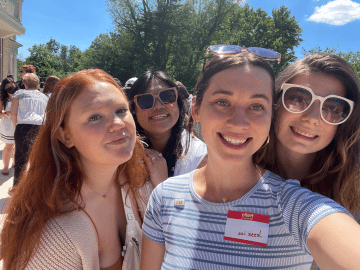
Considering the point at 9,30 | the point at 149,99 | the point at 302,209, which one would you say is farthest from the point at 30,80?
the point at 9,30

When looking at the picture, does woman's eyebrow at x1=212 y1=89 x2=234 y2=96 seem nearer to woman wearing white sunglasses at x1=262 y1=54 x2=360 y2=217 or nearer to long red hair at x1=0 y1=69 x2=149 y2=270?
woman wearing white sunglasses at x1=262 y1=54 x2=360 y2=217

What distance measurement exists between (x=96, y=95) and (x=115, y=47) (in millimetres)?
27307

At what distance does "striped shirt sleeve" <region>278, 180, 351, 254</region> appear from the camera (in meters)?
0.95

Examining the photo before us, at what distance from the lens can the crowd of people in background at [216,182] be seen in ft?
3.57

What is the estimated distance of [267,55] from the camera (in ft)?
4.49

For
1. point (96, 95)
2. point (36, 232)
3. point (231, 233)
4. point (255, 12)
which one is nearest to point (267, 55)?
point (231, 233)

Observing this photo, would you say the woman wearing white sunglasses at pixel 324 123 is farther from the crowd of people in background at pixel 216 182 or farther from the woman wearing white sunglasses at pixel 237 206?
the woman wearing white sunglasses at pixel 237 206

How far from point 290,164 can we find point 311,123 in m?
0.31

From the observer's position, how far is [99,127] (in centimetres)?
156

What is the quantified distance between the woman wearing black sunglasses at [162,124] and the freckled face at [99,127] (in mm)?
740

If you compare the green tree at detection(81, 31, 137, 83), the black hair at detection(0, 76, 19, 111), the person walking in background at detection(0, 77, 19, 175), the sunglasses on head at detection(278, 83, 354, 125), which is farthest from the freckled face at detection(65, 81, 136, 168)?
the green tree at detection(81, 31, 137, 83)

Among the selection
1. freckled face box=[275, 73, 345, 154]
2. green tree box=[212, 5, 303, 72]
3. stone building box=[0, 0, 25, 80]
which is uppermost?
green tree box=[212, 5, 303, 72]

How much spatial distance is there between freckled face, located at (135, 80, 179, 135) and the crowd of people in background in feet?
1.62

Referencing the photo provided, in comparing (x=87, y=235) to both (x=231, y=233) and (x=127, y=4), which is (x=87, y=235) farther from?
(x=127, y=4)
